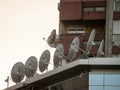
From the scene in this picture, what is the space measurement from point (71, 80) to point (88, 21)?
57.1 ft

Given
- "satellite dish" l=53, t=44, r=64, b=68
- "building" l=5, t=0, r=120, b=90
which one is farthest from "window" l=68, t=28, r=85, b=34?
"satellite dish" l=53, t=44, r=64, b=68

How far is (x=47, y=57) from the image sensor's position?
5347 cm

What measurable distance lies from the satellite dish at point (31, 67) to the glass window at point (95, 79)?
8263 mm

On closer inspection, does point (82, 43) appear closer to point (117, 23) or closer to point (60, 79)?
point (117, 23)

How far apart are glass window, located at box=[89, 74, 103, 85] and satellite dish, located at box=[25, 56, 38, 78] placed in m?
8.26

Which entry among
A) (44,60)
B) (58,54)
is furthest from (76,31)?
(58,54)

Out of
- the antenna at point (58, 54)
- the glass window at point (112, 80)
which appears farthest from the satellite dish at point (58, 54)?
the glass window at point (112, 80)

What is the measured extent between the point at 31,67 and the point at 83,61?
906cm

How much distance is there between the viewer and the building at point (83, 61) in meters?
47.6

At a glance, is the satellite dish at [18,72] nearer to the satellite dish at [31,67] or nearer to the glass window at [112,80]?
the satellite dish at [31,67]

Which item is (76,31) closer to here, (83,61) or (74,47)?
(74,47)

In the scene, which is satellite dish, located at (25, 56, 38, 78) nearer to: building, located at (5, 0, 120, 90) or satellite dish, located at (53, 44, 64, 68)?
building, located at (5, 0, 120, 90)

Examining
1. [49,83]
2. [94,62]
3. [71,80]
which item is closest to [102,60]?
[94,62]

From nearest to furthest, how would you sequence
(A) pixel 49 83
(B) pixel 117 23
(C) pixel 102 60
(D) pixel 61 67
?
(C) pixel 102 60 < (D) pixel 61 67 < (A) pixel 49 83 < (B) pixel 117 23
